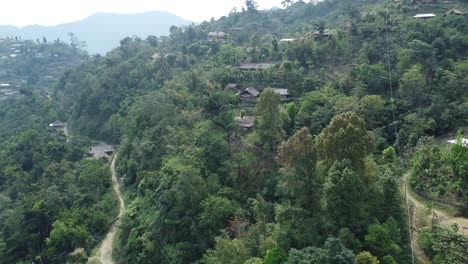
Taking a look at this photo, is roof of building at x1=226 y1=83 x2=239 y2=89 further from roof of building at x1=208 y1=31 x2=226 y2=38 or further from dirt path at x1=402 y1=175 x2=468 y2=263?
roof of building at x1=208 y1=31 x2=226 y2=38

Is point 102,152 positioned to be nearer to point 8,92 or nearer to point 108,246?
point 108,246

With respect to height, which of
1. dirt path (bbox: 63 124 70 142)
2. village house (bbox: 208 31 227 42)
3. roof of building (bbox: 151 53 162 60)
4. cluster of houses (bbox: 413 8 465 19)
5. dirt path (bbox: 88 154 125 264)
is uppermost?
cluster of houses (bbox: 413 8 465 19)

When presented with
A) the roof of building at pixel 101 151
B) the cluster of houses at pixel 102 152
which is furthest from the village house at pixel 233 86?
the roof of building at pixel 101 151

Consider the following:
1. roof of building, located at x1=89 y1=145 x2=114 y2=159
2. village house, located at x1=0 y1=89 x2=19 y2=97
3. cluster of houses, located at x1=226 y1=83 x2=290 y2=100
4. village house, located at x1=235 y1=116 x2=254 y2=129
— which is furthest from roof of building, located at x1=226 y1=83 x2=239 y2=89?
village house, located at x1=0 y1=89 x2=19 y2=97

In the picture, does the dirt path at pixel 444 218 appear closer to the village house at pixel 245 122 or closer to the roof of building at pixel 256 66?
the village house at pixel 245 122

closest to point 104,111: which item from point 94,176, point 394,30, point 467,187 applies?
point 94,176

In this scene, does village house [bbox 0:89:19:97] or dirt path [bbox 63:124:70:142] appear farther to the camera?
village house [bbox 0:89:19:97]
